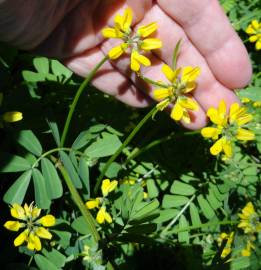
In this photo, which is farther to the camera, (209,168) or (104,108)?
(209,168)

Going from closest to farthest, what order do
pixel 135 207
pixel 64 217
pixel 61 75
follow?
pixel 135 207 < pixel 64 217 < pixel 61 75

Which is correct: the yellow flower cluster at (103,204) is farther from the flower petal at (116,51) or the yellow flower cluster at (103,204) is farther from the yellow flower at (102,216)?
the flower petal at (116,51)

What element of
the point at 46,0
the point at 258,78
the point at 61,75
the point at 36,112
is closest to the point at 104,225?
the point at 36,112

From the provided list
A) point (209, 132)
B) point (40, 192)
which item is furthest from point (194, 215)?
point (40, 192)

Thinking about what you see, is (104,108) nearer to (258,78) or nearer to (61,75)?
(61,75)

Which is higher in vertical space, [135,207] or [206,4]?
[206,4]

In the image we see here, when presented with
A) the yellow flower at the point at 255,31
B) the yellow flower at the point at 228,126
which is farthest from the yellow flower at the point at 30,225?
the yellow flower at the point at 255,31
